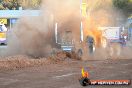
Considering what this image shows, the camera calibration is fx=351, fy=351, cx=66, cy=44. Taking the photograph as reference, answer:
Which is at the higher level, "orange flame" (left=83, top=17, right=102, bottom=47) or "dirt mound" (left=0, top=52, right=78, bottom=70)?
"orange flame" (left=83, top=17, right=102, bottom=47)

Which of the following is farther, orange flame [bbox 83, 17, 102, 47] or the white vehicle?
the white vehicle

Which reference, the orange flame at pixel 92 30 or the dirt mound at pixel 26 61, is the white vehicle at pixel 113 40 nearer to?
the orange flame at pixel 92 30

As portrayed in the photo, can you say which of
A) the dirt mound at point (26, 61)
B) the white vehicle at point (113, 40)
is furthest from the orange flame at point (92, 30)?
the dirt mound at point (26, 61)

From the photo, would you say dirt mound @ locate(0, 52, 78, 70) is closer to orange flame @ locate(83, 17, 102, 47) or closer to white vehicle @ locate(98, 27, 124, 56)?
orange flame @ locate(83, 17, 102, 47)

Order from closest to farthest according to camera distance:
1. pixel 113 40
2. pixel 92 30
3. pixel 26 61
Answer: pixel 26 61 < pixel 92 30 < pixel 113 40

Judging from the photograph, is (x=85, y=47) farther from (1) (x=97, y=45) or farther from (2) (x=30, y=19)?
(2) (x=30, y=19)

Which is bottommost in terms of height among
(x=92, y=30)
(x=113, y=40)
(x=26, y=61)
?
(x=26, y=61)

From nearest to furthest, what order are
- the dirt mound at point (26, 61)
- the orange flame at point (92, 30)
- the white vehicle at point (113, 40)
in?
1. the dirt mound at point (26, 61)
2. the orange flame at point (92, 30)
3. the white vehicle at point (113, 40)

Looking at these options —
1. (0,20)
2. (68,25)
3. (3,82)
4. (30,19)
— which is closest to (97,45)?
(68,25)

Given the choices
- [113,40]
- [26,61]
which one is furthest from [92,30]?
[113,40]

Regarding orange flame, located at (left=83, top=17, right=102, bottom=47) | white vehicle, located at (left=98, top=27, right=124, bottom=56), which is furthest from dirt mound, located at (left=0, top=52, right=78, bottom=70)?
white vehicle, located at (left=98, top=27, right=124, bottom=56)

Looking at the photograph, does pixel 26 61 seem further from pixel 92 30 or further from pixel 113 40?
pixel 113 40

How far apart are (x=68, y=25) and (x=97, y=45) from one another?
302 centimetres

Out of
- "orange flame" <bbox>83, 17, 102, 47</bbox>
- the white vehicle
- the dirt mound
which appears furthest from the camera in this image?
the white vehicle
